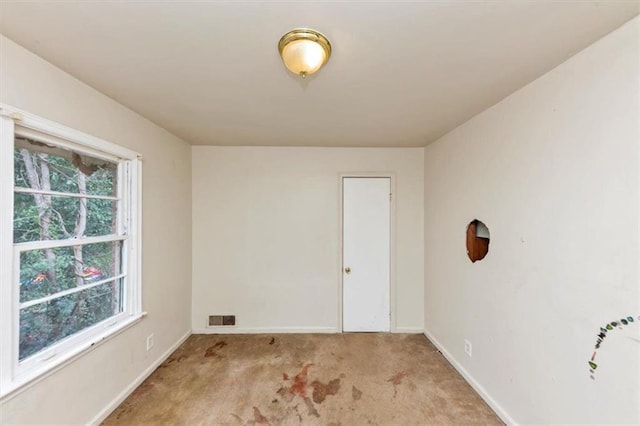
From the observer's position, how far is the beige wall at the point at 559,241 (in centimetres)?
123

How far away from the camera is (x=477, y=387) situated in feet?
7.42

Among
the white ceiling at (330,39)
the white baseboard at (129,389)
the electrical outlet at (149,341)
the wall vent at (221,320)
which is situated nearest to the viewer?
the white ceiling at (330,39)

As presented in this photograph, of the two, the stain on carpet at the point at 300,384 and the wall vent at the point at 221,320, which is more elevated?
the wall vent at the point at 221,320

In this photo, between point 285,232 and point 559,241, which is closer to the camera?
point 559,241

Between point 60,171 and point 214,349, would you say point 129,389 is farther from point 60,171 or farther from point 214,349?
point 60,171

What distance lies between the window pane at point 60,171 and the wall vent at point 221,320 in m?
1.94

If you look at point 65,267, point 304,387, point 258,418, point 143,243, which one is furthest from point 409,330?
point 65,267

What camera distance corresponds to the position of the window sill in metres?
1.34

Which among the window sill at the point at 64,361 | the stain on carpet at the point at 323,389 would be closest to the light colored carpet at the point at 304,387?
the stain on carpet at the point at 323,389

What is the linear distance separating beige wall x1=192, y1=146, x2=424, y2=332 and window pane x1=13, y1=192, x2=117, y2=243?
1357mm

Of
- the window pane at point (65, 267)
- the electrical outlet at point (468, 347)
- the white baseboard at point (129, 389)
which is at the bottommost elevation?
the white baseboard at point (129, 389)

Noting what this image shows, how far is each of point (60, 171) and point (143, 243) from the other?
2.94 ft

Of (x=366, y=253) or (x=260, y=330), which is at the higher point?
(x=366, y=253)

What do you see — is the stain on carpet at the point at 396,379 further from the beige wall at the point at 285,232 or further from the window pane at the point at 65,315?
the window pane at the point at 65,315
